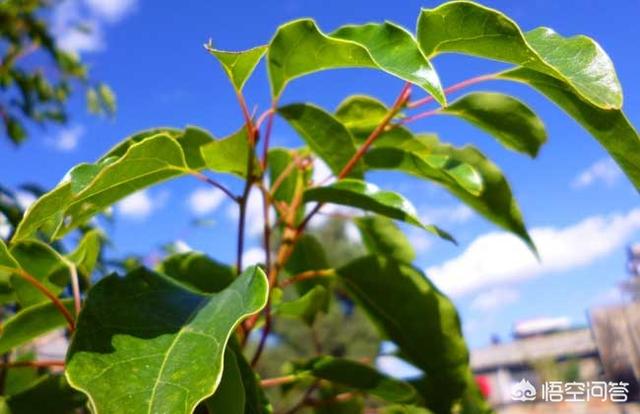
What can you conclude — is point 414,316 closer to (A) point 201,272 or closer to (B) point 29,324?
(A) point 201,272

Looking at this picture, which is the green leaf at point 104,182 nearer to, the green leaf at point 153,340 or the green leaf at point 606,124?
the green leaf at point 153,340

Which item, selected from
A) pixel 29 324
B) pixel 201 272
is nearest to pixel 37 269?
pixel 29 324

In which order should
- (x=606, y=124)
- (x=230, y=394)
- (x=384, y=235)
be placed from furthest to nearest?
(x=384, y=235) < (x=606, y=124) < (x=230, y=394)

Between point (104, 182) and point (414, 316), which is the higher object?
point (104, 182)

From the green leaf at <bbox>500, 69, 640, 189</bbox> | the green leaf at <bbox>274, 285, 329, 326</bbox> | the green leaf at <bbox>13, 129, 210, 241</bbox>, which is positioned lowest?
the green leaf at <bbox>274, 285, 329, 326</bbox>

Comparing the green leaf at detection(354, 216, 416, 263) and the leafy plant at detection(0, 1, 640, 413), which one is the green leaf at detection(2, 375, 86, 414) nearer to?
the leafy plant at detection(0, 1, 640, 413)

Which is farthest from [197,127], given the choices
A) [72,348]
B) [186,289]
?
[72,348]

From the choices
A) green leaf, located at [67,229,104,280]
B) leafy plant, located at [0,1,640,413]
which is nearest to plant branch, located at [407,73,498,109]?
leafy plant, located at [0,1,640,413]

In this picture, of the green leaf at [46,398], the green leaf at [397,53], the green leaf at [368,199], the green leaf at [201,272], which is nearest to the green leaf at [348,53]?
the green leaf at [397,53]

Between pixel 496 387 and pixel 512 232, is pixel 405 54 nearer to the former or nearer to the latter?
pixel 512 232
